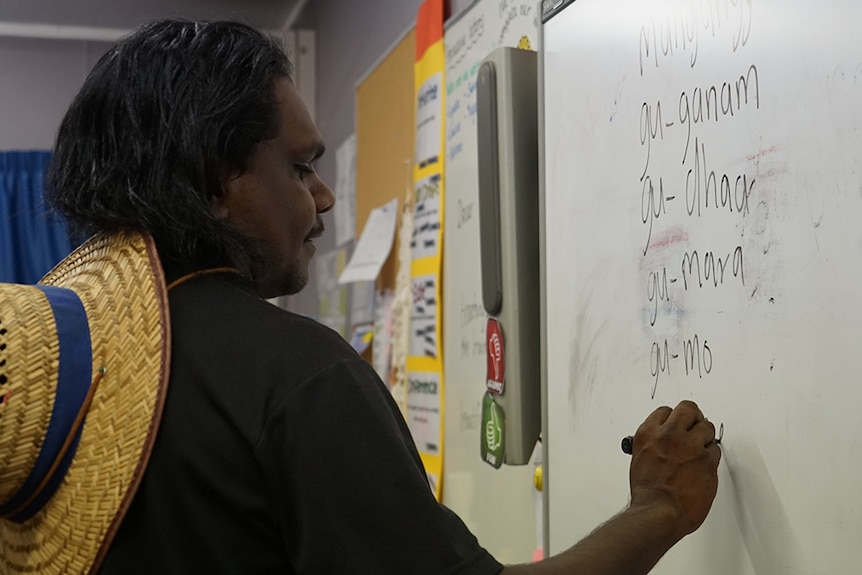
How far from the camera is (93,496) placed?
2.23 ft

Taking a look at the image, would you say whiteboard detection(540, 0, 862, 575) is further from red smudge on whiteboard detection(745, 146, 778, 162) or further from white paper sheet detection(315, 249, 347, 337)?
white paper sheet detection(315, 249, 347, 337)

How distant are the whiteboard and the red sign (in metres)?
0.07

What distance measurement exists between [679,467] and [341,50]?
238 cm

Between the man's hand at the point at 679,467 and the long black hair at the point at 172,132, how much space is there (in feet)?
1.19

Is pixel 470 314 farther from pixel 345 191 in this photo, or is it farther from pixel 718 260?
pixel 345 191

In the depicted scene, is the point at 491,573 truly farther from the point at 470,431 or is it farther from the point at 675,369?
the point at 470,431

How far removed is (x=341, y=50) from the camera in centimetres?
299

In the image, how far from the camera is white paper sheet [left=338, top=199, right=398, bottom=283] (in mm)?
2160

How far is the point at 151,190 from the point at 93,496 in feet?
0.74

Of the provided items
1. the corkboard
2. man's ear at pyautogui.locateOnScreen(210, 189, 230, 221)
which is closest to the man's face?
man's ear at pyautogui.locateOnScreen(210, 189, 230, 221)

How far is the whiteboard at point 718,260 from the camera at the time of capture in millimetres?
725

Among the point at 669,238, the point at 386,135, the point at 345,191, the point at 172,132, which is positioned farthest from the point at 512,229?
the point at 345,191

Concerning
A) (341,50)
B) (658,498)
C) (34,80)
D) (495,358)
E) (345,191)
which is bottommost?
(658,498)

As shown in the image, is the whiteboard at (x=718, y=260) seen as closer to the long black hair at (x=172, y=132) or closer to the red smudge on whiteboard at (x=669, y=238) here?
the red smudge on whiteboard at (x=669, y=238)
